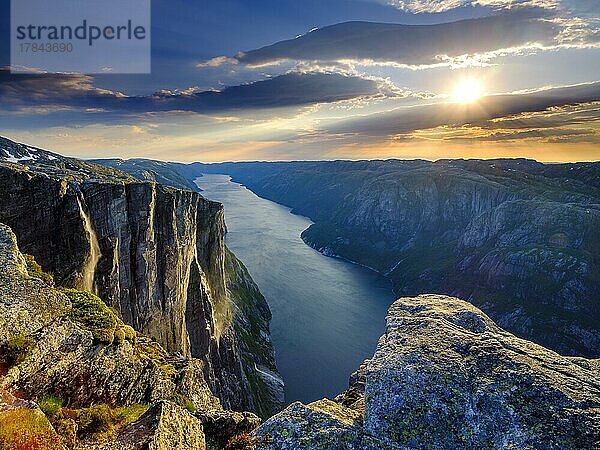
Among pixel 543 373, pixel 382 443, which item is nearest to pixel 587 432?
pixel 543 373

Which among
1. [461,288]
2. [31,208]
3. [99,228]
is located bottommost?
[461,288]

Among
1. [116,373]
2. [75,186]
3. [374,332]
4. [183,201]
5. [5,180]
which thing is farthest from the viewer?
[374,332]

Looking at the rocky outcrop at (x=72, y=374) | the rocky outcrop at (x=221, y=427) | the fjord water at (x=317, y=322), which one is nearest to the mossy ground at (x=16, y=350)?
the rocky outcrop at (x=72, y=374)

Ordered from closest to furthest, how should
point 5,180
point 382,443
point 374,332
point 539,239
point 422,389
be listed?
point 382,443 → point 422,389 → point 5,180 → point 374,332 → point 539,239

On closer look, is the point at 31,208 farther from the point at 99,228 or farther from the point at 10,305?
the point at 10,305

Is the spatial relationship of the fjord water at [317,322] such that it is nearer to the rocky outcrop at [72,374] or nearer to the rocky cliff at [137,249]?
the rocky cliff at [137,249]
